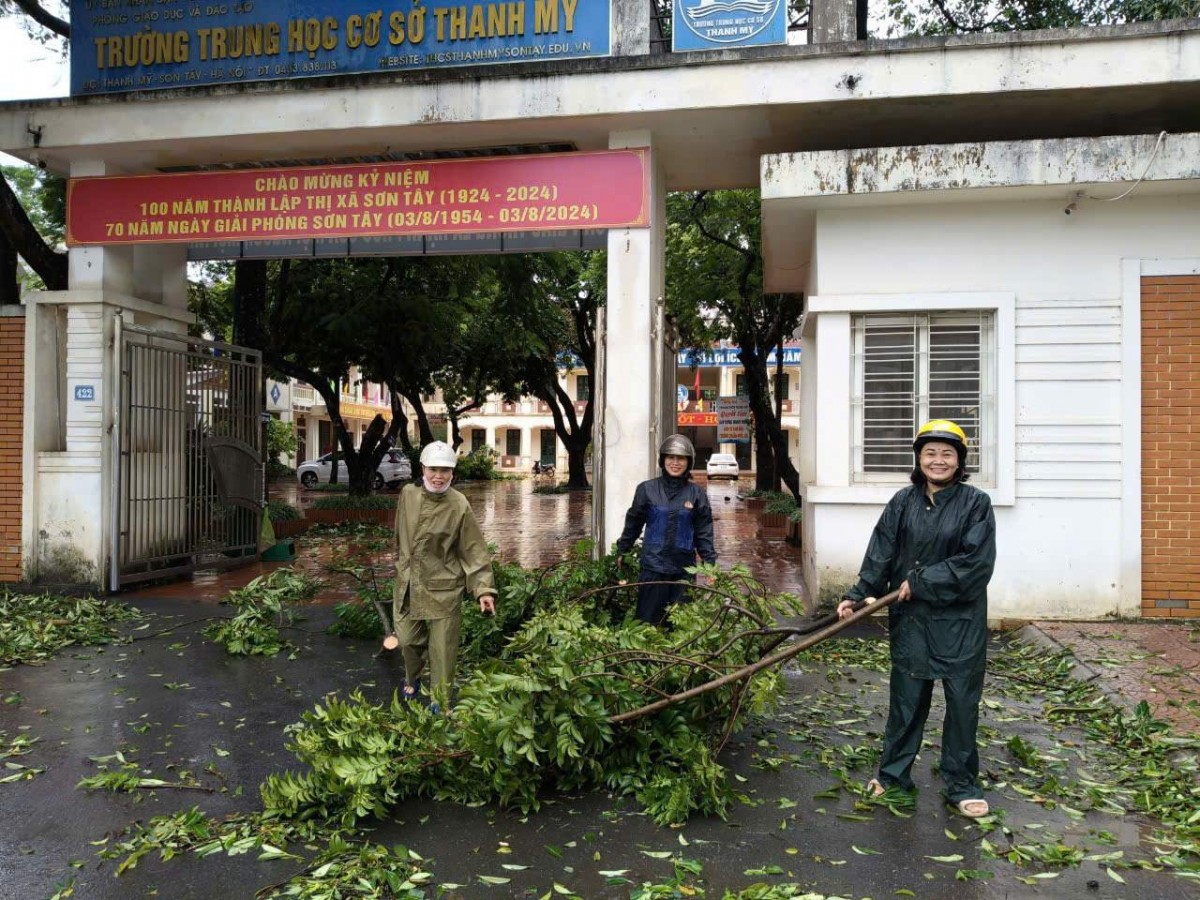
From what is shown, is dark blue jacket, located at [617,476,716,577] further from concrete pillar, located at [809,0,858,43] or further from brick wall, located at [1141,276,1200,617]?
concrete pillar, located at [809,0,858,43]

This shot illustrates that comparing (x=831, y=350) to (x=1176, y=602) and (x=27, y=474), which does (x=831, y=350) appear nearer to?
(x=1176, y=602)

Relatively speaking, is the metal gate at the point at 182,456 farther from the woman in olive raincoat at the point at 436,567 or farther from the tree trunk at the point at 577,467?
the tree trunk at the point at 577,467

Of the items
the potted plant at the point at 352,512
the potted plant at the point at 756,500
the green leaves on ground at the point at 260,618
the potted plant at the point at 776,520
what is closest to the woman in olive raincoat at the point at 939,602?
the green leaves on ground at the point at 260,618

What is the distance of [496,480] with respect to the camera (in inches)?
1506

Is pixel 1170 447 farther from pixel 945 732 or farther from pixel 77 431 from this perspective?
pixel 77 431

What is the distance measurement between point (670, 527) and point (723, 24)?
15.4 ft

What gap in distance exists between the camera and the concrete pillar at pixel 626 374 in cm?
784

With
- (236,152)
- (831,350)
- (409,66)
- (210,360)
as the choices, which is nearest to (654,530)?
(831,350)

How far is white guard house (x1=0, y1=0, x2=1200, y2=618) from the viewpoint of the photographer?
7.18m

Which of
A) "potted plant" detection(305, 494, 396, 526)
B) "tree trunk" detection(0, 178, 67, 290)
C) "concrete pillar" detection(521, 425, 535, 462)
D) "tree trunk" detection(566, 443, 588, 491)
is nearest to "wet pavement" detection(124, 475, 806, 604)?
"potted plant" detection(305, 494, 396, 526)

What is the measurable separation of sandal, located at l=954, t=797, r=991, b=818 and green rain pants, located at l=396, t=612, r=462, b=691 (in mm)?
2652

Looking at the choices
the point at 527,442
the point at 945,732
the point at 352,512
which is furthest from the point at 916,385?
the point at 527,442

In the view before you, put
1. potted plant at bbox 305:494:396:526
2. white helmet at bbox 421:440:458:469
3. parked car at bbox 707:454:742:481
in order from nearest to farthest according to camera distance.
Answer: white helmet at bbox 421:440:458:469
potted plant at bbox 305:494:396:526
parked car at bbox 707:454:742:481

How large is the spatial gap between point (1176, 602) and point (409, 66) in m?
8.18
